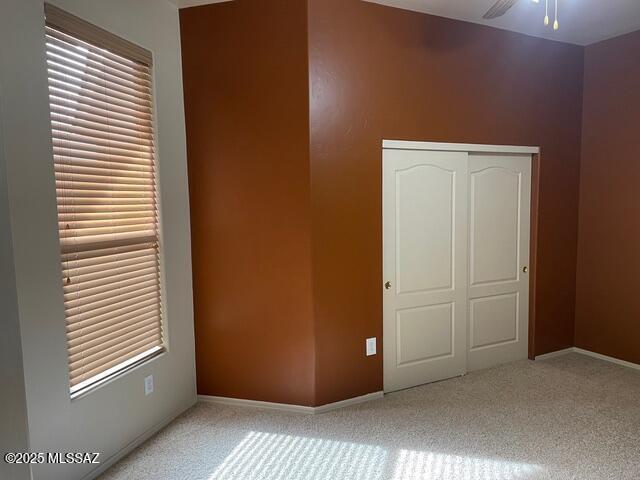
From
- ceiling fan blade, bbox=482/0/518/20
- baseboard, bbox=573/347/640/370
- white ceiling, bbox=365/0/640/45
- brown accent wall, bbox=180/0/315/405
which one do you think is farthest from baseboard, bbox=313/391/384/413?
white ceiling, bbox=365/0/640/45

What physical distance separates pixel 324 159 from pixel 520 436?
212 centimetres

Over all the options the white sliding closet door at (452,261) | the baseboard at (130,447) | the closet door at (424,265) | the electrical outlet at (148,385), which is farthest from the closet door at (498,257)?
the electrical outlet at (148,385)

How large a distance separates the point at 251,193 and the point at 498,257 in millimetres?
2173

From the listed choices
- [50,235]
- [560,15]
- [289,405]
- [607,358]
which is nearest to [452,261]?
[289,405]

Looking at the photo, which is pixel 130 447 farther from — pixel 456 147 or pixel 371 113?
pixel 456 147

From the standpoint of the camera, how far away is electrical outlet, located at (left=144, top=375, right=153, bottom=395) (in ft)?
8.50

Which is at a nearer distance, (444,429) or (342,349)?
(444,429)

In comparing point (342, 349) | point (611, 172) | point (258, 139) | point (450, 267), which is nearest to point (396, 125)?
point (258, 139)

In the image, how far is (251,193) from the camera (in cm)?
286

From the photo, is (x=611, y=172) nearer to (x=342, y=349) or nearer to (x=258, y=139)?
(x=342, y=349)

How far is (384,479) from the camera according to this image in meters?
2.20

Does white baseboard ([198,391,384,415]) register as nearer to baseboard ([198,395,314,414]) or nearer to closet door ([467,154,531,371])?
baseboard ([198,395,314,414])

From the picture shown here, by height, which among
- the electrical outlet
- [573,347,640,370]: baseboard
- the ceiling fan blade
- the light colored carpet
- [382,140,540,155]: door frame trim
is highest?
the ceiling fan blade

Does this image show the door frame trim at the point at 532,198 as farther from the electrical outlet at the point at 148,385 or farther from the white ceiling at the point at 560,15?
the electrical outlet at the point at 148,385
